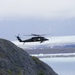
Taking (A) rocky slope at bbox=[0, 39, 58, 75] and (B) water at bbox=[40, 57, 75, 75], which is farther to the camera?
(B) water at bbox=[40, 57, 75, 75]

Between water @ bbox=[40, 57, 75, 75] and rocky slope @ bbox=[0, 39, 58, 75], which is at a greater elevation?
rocky slope @ bbox=[0, 39, 58, 75]

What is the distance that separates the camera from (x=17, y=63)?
16.3 meters

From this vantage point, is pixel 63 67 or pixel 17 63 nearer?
pixel 17 63

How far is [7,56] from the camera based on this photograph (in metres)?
16.2

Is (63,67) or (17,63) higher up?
(17,63)

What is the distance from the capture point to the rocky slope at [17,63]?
1549 cm

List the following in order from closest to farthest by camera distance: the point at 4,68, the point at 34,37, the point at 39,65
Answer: the point at 4,68 < the point at 39,65 < the point at 34,37

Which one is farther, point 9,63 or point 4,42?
point 4,42

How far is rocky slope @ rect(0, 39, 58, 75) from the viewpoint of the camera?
15.5m

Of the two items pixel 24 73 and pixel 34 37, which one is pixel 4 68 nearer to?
pixel 24 73

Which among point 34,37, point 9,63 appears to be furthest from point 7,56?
point 34,37

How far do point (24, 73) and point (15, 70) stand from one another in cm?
44

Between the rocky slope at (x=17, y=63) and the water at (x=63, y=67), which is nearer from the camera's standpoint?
the rocky slope at (x=17, y=63)

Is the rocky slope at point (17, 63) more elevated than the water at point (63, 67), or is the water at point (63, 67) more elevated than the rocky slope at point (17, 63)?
the rocky slope at point (17, 63)
